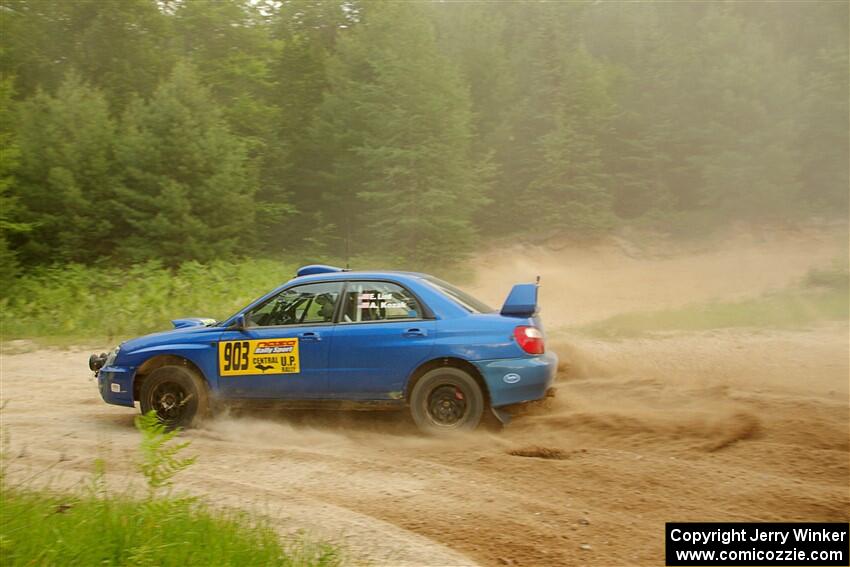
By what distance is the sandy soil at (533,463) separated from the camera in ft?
16.1

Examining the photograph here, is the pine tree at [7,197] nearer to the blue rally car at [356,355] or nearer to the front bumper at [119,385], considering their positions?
the front bumper at [119,385]

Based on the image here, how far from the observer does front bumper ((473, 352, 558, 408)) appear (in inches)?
283

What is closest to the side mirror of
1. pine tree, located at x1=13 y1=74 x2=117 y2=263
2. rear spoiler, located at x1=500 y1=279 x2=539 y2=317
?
rear spoiler, located at x1=500 y1=279 x2=539 y2=317

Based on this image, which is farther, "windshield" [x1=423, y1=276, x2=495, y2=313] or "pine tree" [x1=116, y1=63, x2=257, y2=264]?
"pine tree" [x1=116, y1=63, x2=257, y2=264]

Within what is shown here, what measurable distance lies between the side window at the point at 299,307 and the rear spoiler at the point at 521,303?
1.72 m

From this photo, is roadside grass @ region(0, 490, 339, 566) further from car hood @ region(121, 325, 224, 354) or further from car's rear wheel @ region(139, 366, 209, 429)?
car hood @ region(121, 325, 224, 354)

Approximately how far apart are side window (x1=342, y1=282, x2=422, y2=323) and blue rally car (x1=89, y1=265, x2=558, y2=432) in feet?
0.03

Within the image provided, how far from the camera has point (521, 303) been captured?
752cm

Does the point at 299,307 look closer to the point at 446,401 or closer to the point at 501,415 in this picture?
→ the point at 446,401

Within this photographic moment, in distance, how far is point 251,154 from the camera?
3212 cm

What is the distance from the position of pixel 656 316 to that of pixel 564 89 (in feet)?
59.9

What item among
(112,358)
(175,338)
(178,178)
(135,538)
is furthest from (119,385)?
(178,178)

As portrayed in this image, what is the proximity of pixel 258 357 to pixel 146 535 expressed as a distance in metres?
3.67

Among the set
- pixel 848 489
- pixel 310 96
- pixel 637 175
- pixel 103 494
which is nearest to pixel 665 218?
pixel 637 175
